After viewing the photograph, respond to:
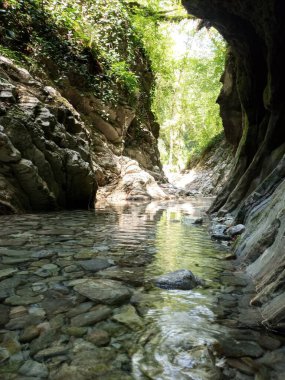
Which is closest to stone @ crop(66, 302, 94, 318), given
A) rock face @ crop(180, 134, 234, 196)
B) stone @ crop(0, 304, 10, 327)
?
stone @ crop(0, 304, 10, 327)

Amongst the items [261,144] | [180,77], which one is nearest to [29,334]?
[261,144]

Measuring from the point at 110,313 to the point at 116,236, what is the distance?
9.99ft

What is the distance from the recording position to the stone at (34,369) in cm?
160

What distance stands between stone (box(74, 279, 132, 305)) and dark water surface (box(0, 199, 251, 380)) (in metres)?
0.07

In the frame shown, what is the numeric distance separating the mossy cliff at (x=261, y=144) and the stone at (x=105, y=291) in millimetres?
1038

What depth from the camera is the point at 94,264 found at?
355 cm

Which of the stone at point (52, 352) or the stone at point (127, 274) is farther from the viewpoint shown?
the stone at point (127, 274)

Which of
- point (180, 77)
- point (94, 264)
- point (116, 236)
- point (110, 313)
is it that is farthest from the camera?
point (180, 77)

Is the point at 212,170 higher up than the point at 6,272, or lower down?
higher up

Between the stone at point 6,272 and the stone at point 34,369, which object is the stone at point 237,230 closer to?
the stone at point 6,272

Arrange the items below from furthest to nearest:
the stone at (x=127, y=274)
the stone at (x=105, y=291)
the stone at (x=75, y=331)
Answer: the stone at (x=127, y=274) → the stone at (x=105, y=291) → the stone at (x=75, y=331)

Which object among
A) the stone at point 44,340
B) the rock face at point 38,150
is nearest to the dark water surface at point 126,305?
the stone at point 44,340

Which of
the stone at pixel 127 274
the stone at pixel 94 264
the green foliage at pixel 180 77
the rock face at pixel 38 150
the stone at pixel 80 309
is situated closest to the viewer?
the stone at pixel 80 309

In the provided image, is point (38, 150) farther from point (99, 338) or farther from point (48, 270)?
point (99, 338)
